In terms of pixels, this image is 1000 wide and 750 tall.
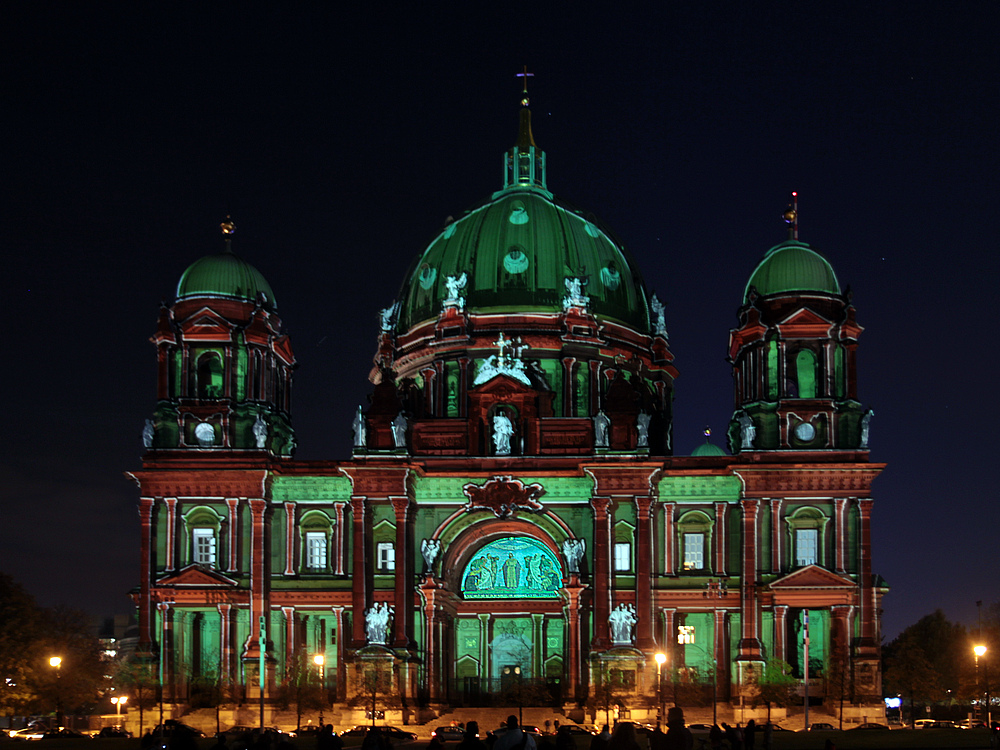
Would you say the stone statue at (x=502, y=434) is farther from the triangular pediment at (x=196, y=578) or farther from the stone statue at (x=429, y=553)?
the triangular pediment at (x=196, y=578)

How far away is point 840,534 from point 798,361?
10548 mm

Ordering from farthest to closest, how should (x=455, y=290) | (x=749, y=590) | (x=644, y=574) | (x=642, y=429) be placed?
(x=455, y=290) < (x=642, y=429) < (x=644, y=574) < (x=749, y=590)

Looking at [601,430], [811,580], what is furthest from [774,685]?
[601,430]

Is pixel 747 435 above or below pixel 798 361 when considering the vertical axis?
below

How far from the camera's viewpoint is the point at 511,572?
9025cm

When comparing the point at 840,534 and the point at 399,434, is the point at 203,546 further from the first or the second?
the point at 840,534

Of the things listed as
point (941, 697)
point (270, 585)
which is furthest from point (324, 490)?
point (941, 697)

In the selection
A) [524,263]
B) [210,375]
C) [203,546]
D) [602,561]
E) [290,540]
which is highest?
[524,263]

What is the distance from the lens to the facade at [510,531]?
3248 inches

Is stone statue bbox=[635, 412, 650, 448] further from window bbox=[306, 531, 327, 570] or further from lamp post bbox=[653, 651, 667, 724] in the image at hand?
window bbox=[306, 531, 327, 570]

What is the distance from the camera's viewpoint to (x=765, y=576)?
8325 cm

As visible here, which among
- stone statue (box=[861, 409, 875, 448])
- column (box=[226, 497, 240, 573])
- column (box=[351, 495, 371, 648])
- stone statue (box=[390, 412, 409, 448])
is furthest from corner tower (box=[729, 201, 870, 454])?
column (box=[226, 497, 240, 573])

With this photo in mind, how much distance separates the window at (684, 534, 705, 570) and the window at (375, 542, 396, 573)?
54.9 ft

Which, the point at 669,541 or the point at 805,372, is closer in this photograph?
the point at 669,541
